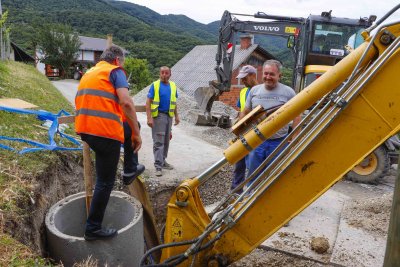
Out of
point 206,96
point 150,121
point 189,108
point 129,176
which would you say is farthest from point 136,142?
point 189,108

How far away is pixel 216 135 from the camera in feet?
35.2

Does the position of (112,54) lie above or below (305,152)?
above

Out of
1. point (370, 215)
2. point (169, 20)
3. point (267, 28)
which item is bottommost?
point (370, 215)

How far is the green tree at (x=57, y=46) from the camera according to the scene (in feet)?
126

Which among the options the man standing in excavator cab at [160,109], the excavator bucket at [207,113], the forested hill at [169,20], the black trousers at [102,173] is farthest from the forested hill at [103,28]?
the black trousers at [102,173]

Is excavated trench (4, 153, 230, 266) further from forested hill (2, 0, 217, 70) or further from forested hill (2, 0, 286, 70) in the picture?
forested hill (2, 0, 217, 70)

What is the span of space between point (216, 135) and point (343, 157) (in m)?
8.46

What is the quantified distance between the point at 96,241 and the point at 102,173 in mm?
617

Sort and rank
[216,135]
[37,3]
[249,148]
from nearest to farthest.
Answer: [249,148] < [216,135] < [37,3]

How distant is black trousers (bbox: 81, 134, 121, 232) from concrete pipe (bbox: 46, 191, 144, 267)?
0.19m

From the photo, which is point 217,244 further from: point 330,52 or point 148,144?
point 330,52

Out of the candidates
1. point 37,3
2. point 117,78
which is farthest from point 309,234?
point 37,3

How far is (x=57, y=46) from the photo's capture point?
38531 mm

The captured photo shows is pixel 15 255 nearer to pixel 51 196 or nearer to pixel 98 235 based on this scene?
pixel 98 235
